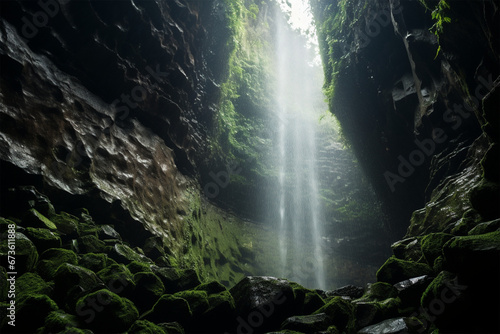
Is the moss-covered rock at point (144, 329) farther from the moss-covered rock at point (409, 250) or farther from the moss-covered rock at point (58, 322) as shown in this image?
the moss-covered rock at point (409, 250)

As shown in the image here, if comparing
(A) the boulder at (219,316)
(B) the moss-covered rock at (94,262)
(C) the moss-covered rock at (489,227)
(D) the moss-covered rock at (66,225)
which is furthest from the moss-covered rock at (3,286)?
(C) the moss-covered rock at (489,227)

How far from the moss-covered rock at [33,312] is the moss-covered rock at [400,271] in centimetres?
449

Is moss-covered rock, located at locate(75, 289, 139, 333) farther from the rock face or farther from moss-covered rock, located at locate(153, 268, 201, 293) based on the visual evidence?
the rock face

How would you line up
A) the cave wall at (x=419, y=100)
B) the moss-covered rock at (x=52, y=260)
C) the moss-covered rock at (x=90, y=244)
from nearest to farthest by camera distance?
the moss-covered rock at (x=52, y=260)
the moss-covered rock at (x=90, y=244)
the cave wall at (x=419, y=100)

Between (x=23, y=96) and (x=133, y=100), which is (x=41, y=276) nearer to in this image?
(x=23, y=96)

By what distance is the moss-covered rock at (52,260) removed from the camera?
355cm

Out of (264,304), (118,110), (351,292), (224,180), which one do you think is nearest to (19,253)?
(264,304)

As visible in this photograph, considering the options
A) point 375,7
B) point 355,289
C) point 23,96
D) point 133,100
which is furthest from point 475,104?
point 23,96

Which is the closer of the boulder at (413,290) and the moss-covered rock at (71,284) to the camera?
the moss-covered rock at (71,284)

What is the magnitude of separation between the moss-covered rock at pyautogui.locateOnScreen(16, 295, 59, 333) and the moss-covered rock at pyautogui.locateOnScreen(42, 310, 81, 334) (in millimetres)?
84

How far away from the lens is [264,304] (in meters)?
3.82

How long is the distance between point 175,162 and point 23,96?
535cm

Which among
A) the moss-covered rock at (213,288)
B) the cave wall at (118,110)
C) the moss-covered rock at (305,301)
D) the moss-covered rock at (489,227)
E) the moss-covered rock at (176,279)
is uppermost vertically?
the cave wall at (118,110)

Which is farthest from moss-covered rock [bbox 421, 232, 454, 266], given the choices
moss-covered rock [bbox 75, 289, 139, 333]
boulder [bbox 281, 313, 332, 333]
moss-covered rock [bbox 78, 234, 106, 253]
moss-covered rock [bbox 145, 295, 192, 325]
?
moss-covered rock [bbox 78, 234, 106, 253]
